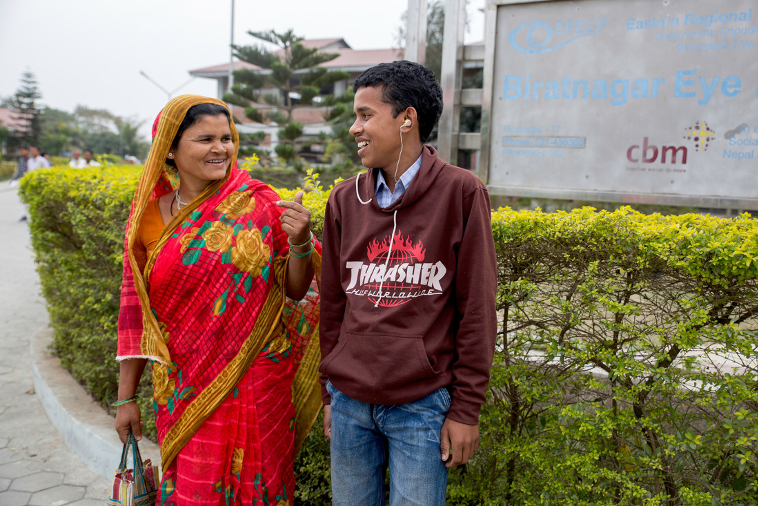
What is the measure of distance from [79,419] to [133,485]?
178 cm

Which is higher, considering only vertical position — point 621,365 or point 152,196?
point 152,196

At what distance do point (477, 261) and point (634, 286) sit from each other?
0.63 metres

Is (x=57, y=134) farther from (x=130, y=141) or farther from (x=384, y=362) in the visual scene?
(x=384, y=362)

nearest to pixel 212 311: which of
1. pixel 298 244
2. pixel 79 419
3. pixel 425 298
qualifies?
pixel 298 244

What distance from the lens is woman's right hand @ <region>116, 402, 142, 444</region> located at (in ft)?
6.71

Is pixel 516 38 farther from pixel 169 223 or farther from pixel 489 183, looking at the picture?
pixel 169 223

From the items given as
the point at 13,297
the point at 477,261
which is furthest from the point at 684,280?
the point at 13,297

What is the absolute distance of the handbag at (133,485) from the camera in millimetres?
2025

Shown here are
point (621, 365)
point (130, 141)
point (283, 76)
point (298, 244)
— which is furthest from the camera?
point (130, 141)

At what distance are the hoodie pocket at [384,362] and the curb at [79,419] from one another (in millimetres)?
2083

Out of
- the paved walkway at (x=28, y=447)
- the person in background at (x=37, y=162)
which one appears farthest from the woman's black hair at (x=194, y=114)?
the person in background at (x=37, y=162)

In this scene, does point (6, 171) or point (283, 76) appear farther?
point (6, 171)

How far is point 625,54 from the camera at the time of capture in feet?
10.7

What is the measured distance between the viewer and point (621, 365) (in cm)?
179
